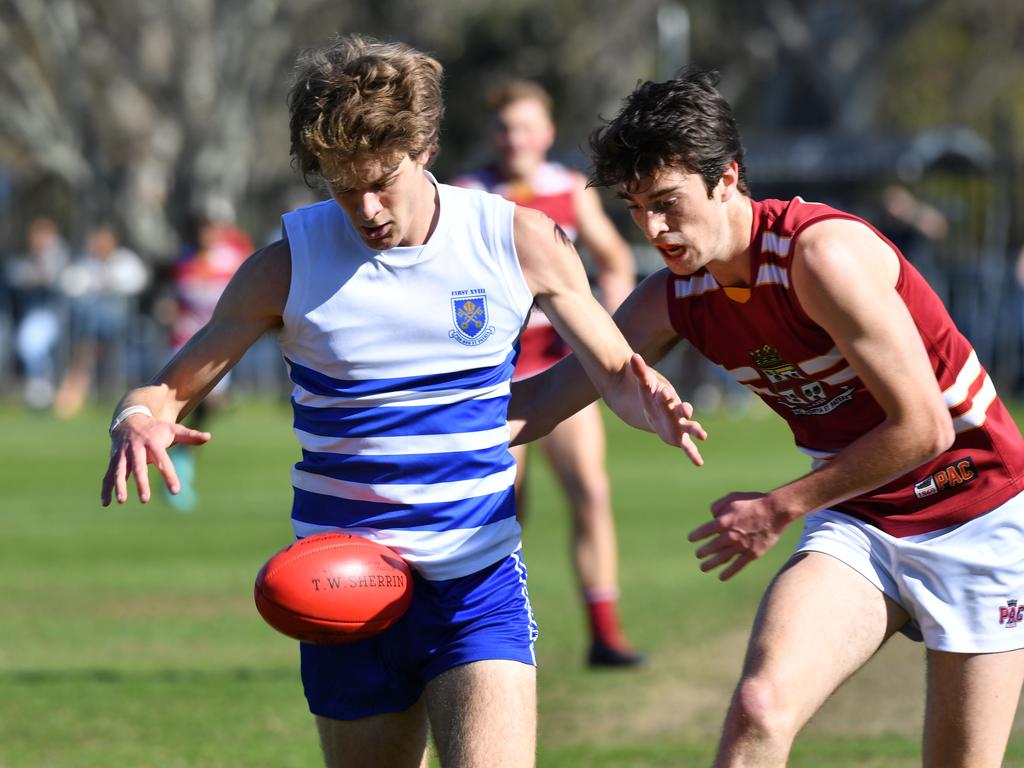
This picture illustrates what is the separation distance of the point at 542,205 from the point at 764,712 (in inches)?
168

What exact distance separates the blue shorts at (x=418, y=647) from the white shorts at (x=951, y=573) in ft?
2.66

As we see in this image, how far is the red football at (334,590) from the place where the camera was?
422 centimetres

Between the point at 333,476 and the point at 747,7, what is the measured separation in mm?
36088

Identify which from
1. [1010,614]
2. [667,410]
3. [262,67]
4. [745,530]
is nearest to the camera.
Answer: [745,530]

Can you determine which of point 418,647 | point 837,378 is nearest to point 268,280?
point 418,647

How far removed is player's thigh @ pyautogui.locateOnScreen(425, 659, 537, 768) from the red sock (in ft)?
11.7

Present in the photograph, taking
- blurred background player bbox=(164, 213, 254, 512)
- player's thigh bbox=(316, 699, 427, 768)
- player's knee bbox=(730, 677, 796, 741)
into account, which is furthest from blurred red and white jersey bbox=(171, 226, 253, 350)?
player's knee bbox=(730, 677, 796, 741)

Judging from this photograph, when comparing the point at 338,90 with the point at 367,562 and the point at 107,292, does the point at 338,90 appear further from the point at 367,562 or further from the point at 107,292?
the point at 107,292

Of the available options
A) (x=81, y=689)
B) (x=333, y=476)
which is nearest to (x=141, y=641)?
(x=81, y=689)

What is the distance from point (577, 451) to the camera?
7938 mm

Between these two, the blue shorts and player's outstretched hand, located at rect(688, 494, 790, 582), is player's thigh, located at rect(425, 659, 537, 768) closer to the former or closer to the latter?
the blue shorts

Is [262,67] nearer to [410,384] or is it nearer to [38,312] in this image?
[38,312]

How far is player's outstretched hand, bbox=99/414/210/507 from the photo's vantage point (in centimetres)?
411

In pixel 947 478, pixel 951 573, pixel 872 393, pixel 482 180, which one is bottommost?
pixel 951 573
